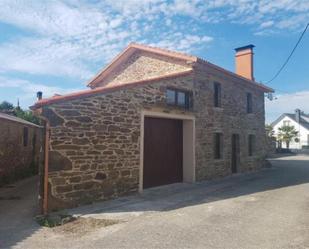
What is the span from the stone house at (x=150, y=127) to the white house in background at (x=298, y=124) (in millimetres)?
39529

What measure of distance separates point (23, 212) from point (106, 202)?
229cm

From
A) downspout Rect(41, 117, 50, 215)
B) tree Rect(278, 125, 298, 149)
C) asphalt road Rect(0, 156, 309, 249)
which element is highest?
tree Rect(278, 125, 298, 149)

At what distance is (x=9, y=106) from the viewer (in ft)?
120

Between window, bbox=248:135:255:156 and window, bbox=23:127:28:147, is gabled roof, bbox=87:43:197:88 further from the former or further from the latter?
window, bbox=248:135:255:156

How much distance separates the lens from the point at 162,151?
13102 mm

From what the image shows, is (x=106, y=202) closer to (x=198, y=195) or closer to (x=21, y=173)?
(x=198, y=195)

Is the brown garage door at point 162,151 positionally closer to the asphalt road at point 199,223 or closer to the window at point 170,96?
the window at point 170,96

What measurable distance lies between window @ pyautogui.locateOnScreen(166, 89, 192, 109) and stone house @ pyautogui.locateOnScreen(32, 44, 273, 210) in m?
0.04

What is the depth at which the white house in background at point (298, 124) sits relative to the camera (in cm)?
5622

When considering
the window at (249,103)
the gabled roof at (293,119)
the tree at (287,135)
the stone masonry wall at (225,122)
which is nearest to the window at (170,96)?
the stone masonry wall at (225,122)

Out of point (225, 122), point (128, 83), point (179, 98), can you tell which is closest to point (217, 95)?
point (225, 122)

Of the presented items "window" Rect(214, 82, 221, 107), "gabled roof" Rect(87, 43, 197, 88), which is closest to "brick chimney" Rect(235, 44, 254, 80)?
"window" Rect(214, 82, 221, 107)

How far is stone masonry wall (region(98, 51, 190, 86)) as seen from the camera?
1543 centimetres

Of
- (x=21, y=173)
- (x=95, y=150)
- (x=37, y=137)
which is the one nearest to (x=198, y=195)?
(x=95, y=150)
